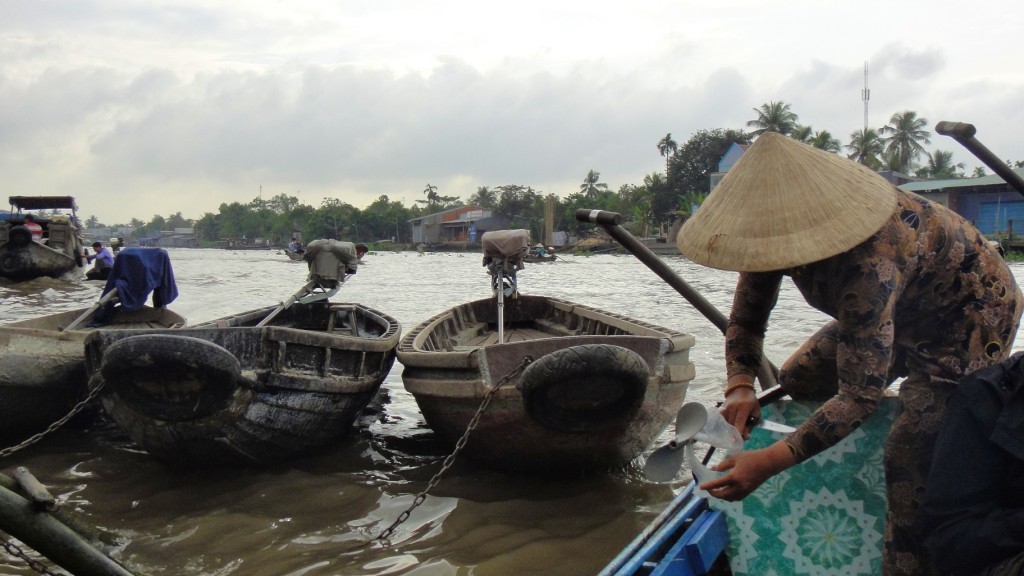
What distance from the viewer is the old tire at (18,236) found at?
58.5 feet

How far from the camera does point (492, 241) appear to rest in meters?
6.52

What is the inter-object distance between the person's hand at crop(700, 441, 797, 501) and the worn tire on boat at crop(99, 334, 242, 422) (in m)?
2.93

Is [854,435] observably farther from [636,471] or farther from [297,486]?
[297,486]

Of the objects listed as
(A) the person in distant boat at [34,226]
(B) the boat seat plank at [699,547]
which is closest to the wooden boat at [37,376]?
(B) the boat seat plank at [699,547]

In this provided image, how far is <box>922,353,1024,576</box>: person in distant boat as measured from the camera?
5.09ft

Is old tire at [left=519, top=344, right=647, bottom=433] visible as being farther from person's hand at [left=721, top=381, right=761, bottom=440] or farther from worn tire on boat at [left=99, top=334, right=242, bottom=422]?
worn tire on boat at [left=99, top=334, right=242, bottom=422]

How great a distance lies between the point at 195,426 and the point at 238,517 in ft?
1.81

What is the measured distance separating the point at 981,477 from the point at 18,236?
20672mm

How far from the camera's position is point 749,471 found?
172 centimetres

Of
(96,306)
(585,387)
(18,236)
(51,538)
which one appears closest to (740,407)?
(585,387)

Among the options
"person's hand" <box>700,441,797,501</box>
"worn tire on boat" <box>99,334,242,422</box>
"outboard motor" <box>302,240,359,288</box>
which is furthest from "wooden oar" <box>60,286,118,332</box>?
"person's hand" <box>700,441,797,501</box>

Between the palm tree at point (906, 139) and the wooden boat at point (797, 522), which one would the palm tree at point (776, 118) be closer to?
the palm tree at point (906, 139)

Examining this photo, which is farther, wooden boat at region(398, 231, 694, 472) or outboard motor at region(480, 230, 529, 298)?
outboard motor at region(480, 230, 529, 298)

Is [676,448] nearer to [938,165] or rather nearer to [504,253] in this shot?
[504,253]
